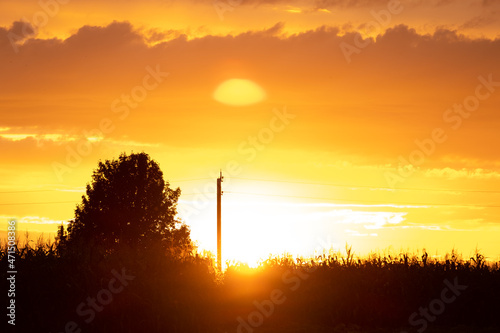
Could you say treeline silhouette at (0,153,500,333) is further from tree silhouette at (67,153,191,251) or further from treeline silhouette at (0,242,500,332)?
tree silhouette at (67,153,191,251)

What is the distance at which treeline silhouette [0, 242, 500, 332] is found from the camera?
22047mm

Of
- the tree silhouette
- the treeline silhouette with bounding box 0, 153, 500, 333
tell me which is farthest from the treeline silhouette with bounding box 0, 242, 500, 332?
the tree silhouette

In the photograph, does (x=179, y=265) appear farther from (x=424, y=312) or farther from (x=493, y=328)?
(x=493, y=328)

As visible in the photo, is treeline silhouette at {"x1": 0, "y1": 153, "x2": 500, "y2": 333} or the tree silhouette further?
the tree silhouette

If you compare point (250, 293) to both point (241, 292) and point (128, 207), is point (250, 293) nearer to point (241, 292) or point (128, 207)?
point (241, 292)

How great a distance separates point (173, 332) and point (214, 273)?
5097 mm

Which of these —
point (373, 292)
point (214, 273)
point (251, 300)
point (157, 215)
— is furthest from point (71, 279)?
point (157, 215)

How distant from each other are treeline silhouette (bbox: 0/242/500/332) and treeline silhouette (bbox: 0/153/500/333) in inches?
1.6

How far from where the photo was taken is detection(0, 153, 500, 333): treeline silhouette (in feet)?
72.4

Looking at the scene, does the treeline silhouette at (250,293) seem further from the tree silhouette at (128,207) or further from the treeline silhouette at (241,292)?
the tree silhouette at (128,207)

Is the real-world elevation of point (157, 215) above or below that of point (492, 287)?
above

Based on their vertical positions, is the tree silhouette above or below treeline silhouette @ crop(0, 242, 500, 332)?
above

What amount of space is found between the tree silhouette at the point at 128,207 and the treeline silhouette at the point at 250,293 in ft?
101

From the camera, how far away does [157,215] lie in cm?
6147
